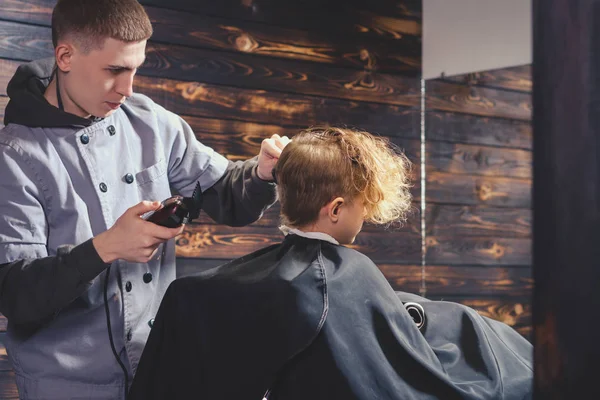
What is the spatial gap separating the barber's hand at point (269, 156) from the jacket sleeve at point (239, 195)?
0.08 ft

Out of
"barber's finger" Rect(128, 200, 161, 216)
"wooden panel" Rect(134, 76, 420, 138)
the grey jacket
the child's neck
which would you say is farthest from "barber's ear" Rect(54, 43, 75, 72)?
"wooden panel" Rect(134, 76, 420, 138)

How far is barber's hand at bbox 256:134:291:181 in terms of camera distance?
6.95ft

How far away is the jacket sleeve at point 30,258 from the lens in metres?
1.77

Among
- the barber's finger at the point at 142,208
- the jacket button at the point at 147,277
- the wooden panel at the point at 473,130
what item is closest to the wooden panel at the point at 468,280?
the wooden panel at the point at 473,130

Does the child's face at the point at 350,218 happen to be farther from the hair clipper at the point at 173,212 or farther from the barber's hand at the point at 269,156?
the hair clipper at the point at 173,212

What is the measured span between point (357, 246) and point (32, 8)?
83.5 inches

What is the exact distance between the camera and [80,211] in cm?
196

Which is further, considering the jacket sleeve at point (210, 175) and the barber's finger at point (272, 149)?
the jacket sleeve at point (210, 175)

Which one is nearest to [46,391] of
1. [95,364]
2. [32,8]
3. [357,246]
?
[95,364]

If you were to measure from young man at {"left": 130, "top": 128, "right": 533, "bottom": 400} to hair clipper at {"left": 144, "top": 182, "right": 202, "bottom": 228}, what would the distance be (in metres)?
0.20

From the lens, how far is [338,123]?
4.27 meters

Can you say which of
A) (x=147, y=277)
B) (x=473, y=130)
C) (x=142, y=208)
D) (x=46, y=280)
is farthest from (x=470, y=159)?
(x=46, y=280)

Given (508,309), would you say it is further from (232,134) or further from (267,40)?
(267,40)

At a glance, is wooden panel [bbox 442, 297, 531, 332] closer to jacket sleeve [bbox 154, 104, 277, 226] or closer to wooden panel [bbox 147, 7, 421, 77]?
wooden panel [bbox 147, 7, 421, 77]
